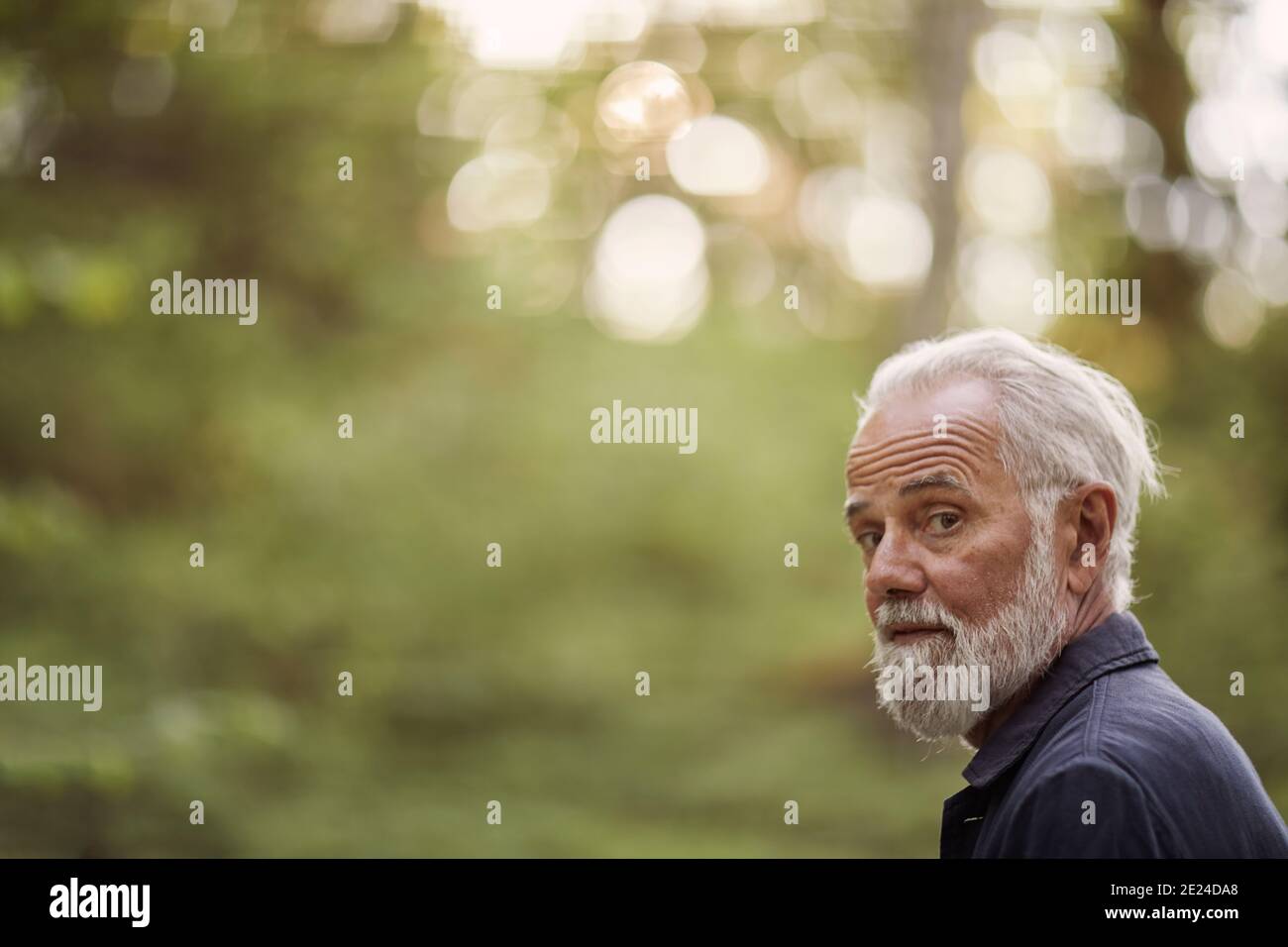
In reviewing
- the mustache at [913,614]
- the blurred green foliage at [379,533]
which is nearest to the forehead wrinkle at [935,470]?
the mustache at [913,614]

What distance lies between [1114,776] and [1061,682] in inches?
16.9

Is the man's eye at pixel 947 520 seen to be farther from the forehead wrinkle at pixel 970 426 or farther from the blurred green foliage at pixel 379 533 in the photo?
the blurred green foliage at pixel 379 533

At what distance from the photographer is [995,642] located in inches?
84.0

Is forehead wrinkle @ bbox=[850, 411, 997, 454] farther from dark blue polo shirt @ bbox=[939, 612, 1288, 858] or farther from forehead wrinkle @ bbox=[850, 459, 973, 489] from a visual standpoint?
dark blue polo shirt @ bbox=[939, 612, 1288, 858]

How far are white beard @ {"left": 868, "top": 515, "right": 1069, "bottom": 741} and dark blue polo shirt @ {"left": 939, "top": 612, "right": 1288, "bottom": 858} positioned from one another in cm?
6

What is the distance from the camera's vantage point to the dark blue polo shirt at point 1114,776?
162 centimetres

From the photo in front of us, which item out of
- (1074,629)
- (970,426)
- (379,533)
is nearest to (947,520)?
(970,426)

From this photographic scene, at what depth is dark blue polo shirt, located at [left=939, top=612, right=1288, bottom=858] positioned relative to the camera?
5.30 feet

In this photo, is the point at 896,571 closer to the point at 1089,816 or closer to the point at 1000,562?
the point at 1000,562

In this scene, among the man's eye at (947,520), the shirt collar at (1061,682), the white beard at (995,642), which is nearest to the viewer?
the shirt collar at (1061,682)

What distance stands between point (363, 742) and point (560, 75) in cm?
593

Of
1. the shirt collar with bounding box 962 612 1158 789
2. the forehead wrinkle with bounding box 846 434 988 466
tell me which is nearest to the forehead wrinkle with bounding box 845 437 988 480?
the forehead wrinkle with bounding box 846 434 988 466
